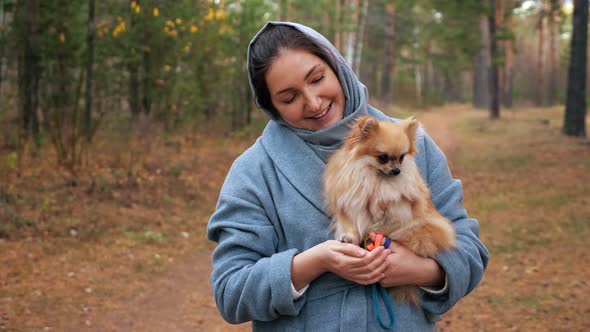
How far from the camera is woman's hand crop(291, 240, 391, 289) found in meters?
2.18

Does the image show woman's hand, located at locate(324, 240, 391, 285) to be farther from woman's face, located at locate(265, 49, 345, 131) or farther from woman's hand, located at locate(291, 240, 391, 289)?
woman's face, located at locate(265, 49, 345, 131)

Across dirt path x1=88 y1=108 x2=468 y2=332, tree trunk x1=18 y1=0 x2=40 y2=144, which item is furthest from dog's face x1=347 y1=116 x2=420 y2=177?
tree trunk x1=18 y1=0 x2=40 y2=144

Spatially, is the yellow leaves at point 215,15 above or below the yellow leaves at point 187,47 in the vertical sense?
above

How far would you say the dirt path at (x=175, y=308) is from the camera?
6863mm

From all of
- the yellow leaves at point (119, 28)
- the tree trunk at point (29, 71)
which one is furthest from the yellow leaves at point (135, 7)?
the tree trunk at point (29, 71)

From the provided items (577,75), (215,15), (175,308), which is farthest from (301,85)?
(577,75)

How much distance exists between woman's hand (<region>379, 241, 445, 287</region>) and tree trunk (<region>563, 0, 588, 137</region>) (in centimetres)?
1847

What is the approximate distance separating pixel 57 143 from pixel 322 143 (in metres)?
9.51

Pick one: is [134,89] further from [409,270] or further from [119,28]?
[409,270]

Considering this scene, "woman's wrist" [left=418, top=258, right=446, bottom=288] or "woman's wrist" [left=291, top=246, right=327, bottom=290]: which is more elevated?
"woman's wrist" [left=291, top=246, right=327, bottom=290]

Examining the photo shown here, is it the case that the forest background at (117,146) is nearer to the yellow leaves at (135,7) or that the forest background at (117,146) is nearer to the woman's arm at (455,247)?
the yellow leaves at (135,7)

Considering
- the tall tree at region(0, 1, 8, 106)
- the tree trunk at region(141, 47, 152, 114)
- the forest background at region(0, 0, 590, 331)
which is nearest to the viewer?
the forest background at region(0, 0, 590, 331)

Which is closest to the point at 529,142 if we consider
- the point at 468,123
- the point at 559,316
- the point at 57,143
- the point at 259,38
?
the point at 468,123

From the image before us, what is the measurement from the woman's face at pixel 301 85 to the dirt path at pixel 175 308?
504 cm
